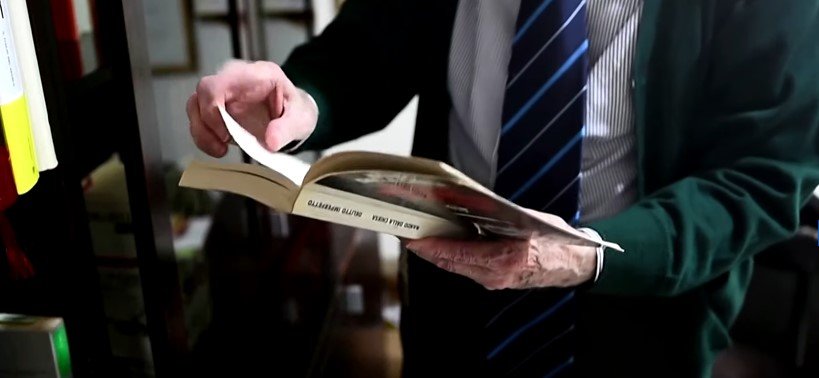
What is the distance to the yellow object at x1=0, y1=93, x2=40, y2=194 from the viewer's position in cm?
56

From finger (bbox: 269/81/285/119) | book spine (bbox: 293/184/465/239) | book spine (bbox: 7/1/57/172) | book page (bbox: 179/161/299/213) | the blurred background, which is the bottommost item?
the blurred background

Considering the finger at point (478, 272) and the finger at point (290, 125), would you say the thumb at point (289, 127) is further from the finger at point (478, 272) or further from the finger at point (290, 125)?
the finger at point (478, 272)

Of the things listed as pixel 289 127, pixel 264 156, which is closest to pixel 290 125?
pixel 289 127

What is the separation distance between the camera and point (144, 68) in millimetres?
716

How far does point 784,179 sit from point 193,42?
4.15ft

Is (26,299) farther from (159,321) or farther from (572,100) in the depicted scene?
(572,100)

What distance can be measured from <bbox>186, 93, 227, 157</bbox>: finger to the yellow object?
0.47 ft

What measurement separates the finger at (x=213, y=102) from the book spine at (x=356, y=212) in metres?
0.16

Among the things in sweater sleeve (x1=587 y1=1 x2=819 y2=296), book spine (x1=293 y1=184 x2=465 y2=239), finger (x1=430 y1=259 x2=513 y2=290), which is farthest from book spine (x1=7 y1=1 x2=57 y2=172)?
sweater sleeve (x1=587 y1=1 x2=819 y2=296)

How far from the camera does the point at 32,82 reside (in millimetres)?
601

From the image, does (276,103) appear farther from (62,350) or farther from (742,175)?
(742,175)

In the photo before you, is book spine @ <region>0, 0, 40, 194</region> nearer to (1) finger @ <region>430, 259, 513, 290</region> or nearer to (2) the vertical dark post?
(2) the vertical dark post

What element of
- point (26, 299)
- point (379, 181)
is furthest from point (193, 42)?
point (379, 181)

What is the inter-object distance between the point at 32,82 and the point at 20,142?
1.9 inches
